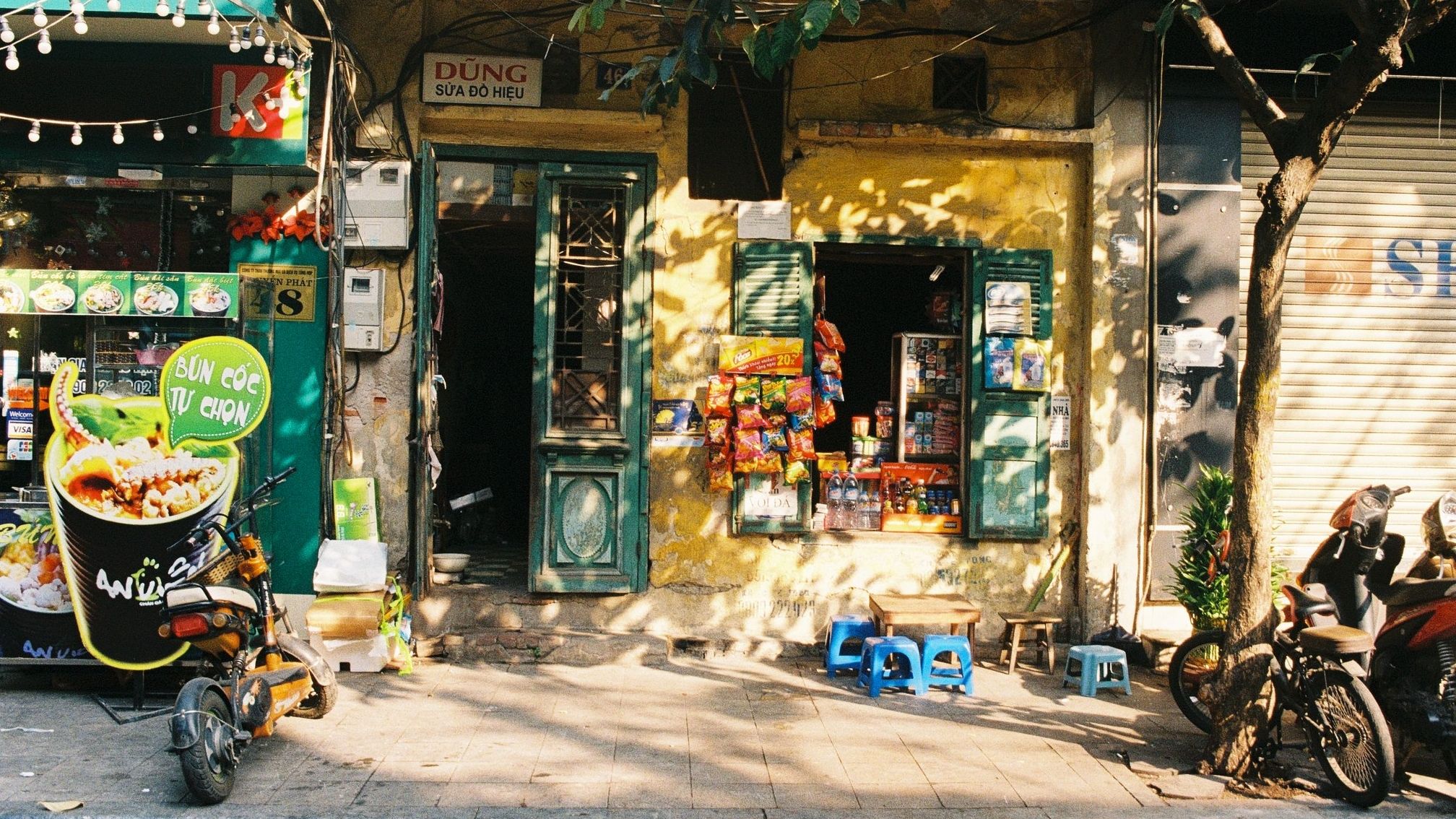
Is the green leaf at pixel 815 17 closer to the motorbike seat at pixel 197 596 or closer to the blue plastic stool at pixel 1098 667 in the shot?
the motorbike seat at pixel 197 596

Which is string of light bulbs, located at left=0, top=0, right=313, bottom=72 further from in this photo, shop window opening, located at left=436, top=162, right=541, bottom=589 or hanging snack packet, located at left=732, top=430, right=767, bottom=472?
hanging snack packet, located at left=732, top=430, right=767, bottom=472

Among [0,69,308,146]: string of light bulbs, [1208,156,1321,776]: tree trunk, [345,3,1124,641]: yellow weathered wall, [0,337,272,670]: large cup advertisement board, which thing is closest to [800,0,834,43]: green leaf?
[345,3,1124,641]: yellow weathered wall

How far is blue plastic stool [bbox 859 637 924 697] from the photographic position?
6.90 metres

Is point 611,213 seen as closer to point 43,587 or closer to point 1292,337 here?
point 43,587

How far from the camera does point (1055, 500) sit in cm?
802

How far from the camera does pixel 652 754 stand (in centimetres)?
580

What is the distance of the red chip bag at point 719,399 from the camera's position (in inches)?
302

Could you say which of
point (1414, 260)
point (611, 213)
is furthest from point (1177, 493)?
point (611, 213)

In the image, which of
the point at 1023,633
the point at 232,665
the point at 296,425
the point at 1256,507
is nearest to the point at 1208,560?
the point at 1023,633

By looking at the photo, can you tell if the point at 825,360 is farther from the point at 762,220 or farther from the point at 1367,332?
the point at 1367,332

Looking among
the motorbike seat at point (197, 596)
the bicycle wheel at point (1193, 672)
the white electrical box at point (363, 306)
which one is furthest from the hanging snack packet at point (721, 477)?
the motorbike seat at point (197, 596)

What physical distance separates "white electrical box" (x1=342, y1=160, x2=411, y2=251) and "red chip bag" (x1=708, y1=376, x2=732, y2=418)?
7.90 ft

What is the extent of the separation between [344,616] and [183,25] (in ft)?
12.5

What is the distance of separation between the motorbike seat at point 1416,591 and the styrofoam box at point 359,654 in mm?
6139
